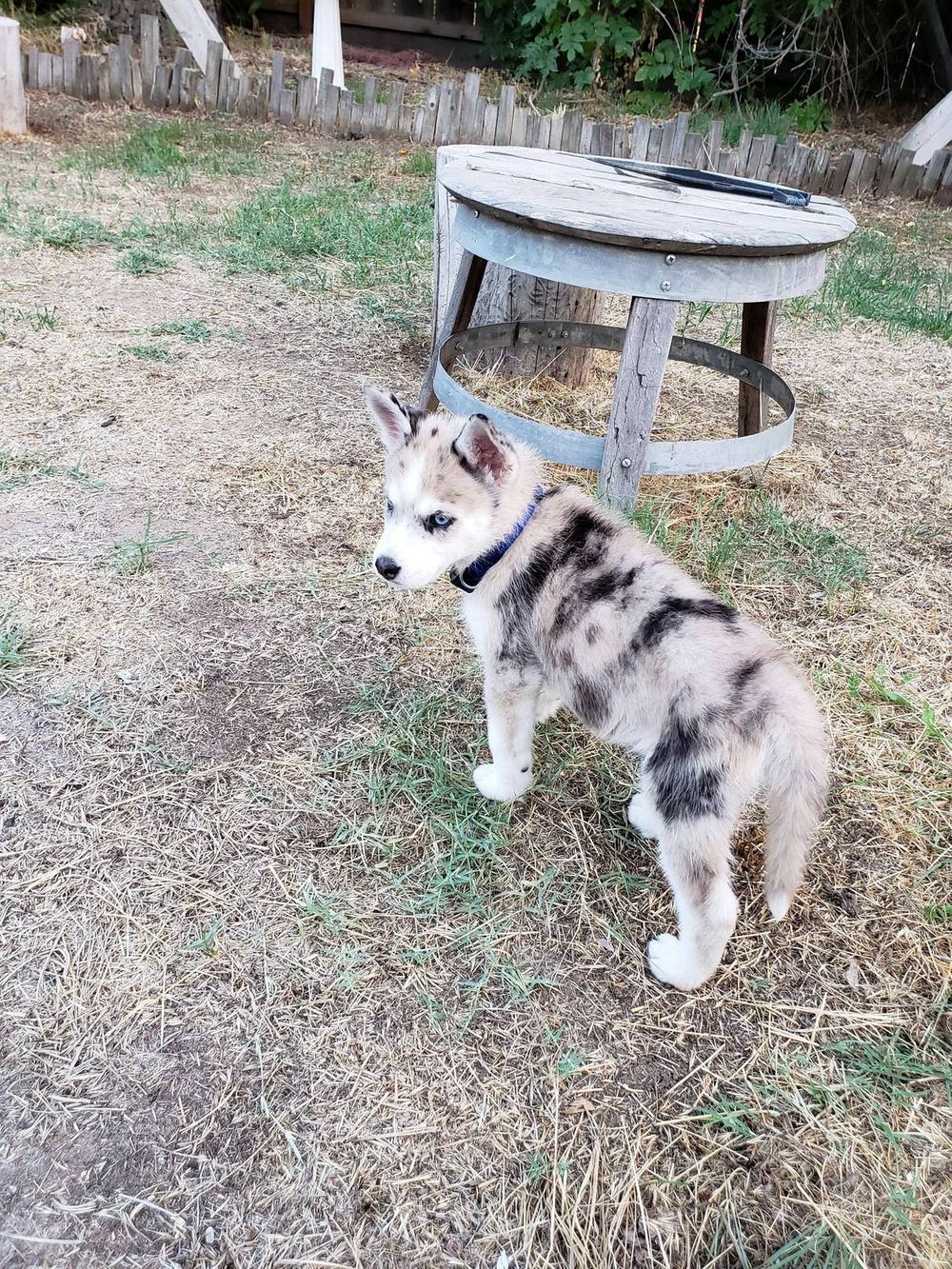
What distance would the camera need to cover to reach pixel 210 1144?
76.7 inches

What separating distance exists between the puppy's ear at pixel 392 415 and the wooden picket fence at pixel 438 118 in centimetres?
798

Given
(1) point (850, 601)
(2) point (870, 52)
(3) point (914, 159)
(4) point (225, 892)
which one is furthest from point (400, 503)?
(2) point (870, 52)

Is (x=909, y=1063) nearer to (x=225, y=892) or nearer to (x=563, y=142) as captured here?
(x=225, y=892)

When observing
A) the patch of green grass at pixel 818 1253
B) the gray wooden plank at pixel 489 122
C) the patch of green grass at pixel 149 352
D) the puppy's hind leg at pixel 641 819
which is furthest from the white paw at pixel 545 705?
the gray wooden plank at pixel 489 122

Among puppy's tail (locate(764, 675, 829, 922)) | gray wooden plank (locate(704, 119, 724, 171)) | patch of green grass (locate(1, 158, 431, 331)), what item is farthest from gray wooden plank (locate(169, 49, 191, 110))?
puppy's tail (locate(764, 675, 829, 922))

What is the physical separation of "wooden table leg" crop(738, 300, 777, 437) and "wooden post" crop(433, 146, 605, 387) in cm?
101

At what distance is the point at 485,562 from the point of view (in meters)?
2.69

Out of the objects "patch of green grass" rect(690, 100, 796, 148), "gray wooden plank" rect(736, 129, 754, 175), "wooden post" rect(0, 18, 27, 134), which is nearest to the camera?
"wooden post" rect(0, 18, 27, 134)

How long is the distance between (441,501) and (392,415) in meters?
0.39

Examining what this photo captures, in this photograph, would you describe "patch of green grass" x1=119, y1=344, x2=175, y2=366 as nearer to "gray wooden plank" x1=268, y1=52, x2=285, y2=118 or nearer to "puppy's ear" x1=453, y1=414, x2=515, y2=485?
"puppy's ear" x1=453, y1=414, x2=515, y2=485

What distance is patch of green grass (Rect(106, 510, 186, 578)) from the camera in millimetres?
3635

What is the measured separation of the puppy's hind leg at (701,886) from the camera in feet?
6.97

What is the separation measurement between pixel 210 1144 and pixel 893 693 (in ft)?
8.92

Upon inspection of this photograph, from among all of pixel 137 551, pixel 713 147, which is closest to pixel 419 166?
pixel 713 147
